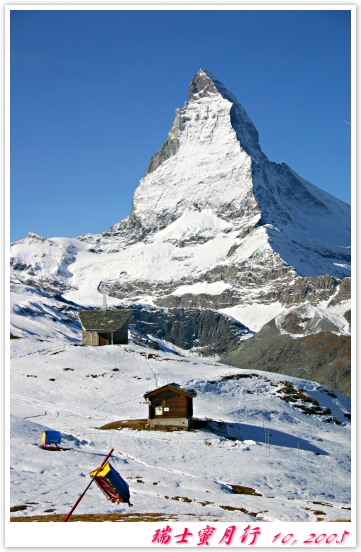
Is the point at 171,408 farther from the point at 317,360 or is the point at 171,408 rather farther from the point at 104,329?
the point at 317,360

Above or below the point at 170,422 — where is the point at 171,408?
above

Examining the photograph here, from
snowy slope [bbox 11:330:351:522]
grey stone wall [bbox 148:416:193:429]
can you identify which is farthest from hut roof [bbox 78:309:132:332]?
grey stone wall [bbox 148:416:193:429]

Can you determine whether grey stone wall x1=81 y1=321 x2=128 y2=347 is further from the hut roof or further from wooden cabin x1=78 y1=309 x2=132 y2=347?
the hut roof

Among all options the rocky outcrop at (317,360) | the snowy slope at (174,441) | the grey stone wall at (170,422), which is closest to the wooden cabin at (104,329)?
the snowy slope at (174,441)

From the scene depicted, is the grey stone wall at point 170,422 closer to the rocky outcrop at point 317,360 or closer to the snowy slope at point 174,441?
the snowy slope at point 174,441

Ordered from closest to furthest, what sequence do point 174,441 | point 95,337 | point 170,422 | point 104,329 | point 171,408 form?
point 174,441 < point 170,422 < point 171,408 < point 104,329 < point 95,337

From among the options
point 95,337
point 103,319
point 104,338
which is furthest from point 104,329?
point 103,319
